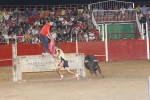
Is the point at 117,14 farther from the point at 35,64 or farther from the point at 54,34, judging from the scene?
the point at 35,64

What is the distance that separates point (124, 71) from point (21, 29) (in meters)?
9.42

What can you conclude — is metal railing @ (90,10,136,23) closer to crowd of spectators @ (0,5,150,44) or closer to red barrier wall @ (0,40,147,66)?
crowd of spectators @ (0,5,150,44)

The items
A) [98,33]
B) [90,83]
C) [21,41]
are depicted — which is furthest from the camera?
[98,33]

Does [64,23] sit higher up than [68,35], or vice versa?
[64,23]

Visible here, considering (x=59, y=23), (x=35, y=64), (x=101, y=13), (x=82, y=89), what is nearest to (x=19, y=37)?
(x=59, y=23)

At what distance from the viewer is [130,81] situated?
545 inches

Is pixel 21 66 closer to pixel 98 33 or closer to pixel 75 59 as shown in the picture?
pixel 75 59

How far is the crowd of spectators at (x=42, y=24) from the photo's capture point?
24.0 meters

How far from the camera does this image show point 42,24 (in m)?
25.9

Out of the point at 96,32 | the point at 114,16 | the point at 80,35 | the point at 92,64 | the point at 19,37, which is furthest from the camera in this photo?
the point at 114,16

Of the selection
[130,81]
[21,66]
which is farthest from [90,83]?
[21,66]

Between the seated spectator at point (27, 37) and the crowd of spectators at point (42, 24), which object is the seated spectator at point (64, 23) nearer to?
the crowd of spectators at point (42, 24)

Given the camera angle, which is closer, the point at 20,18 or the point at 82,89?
the point at 82,89

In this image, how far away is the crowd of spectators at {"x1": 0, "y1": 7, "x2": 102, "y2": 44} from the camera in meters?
24.0
